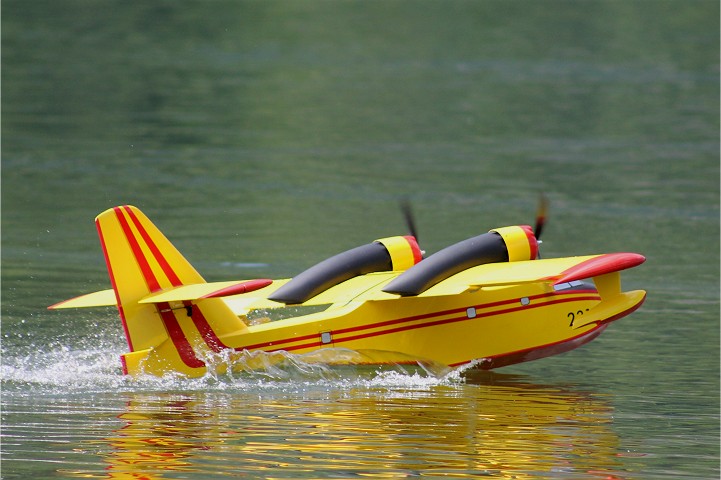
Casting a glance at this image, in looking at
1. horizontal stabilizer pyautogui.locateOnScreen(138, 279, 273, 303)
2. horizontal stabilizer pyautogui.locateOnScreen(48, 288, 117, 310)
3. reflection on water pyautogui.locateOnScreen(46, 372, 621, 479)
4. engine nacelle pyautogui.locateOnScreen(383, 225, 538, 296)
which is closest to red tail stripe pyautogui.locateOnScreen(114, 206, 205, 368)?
horizontal stabilizer pyautogui.locateOnScreen(138, 279, 273, 303)

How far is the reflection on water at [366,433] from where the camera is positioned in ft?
41.8

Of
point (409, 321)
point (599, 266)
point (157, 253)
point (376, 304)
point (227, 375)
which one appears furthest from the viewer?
point (409, 321)

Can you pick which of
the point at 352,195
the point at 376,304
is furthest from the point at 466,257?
the point at 352,195

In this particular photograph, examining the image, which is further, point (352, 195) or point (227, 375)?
point (352, 195)

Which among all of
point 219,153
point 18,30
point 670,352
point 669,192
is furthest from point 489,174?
point 18,30

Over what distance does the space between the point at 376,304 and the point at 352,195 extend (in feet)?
48.1

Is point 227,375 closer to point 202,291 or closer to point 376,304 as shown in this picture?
point 202,291

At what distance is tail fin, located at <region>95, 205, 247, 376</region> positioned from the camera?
612 inches

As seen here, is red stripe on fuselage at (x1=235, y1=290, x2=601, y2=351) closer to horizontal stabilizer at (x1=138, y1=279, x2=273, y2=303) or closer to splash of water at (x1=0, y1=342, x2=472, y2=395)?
splash of water at (x1=0, y1=342, x2=472, y2=395)

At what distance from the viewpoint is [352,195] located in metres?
31.5

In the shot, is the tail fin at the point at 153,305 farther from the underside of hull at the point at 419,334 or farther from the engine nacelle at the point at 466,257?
the engine nacelle at the point at 466,257

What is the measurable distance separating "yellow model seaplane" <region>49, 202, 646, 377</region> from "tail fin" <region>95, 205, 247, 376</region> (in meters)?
0.01

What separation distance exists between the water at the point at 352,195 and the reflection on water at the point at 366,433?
5 cm

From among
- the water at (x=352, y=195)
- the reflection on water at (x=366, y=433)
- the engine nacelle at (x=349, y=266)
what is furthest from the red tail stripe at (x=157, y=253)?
the engine nacelle at (x=349, y=266)
